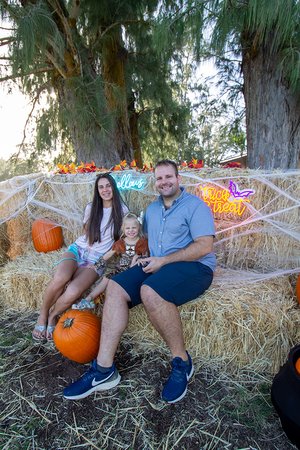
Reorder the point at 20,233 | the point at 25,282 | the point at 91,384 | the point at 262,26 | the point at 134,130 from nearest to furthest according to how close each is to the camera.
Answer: the point at 91,384
the point at 262,26
the point at 25,282
the point at 20,233
the point at 134,130

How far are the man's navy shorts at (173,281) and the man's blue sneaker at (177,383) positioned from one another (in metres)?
0.35

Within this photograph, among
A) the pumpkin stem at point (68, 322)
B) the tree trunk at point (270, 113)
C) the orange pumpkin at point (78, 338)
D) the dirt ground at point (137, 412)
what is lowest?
the dirt ground at point (137, 412)

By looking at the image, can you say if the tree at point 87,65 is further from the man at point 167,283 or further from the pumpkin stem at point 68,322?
the pumpkin stem at point 68,322

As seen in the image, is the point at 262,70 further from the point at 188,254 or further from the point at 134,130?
the point at 134,130

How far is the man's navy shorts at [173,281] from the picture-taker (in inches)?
74.8

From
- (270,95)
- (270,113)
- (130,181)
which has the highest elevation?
(270,95)

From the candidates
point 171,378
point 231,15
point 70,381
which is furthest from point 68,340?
point 231,15

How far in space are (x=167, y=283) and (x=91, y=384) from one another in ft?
2.46

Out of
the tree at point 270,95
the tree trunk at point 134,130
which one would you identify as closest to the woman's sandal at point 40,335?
the tree at point 270,95

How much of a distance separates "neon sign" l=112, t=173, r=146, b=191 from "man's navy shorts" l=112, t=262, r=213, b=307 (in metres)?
1.17

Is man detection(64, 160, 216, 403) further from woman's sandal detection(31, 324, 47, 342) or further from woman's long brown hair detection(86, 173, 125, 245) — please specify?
woman's sandal detection(31, 324, 47, 342)

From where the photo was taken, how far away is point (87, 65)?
4.81 metres

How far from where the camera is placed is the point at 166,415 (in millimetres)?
1704

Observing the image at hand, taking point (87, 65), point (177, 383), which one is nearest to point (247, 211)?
point (177, 383)
